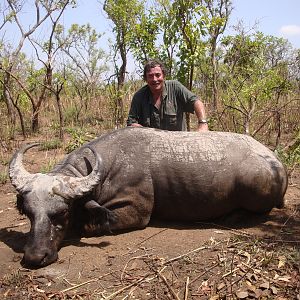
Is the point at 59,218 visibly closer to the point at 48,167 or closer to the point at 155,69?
the point at 155,69

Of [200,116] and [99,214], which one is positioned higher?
[200,116]

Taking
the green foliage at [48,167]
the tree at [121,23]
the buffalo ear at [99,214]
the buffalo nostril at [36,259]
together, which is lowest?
the buffalo nostril at [36,259]

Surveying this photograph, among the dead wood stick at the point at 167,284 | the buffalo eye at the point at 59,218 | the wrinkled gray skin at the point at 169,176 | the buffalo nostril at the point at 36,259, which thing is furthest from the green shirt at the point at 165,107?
the dead wood stick at the point at 167,284

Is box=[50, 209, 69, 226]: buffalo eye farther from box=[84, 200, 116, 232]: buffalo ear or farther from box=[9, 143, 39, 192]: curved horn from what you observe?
box=[9, 143, 39, 192]: curved horn

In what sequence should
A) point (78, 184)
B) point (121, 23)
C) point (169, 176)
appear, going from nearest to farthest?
point (78, 184) → point (169, 176) → point (121, 23)

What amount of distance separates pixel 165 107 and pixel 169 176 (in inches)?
62.9

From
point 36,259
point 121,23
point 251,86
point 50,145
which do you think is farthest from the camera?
point 121,23

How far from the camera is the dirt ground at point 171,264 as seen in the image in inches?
120

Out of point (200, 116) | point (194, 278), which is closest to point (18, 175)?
point (194, 278)

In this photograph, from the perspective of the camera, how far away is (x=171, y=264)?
11.3ft

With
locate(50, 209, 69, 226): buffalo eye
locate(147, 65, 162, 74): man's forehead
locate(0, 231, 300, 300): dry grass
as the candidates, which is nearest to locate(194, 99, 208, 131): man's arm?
locate(147, 65, 162, 74): man's forehead

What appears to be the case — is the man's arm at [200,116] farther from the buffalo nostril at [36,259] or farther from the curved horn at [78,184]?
the buffalo nostril at [36,259]

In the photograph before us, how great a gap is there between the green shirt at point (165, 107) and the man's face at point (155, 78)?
177 millimetres

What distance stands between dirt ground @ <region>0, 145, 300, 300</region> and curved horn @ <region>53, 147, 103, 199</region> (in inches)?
22.2
